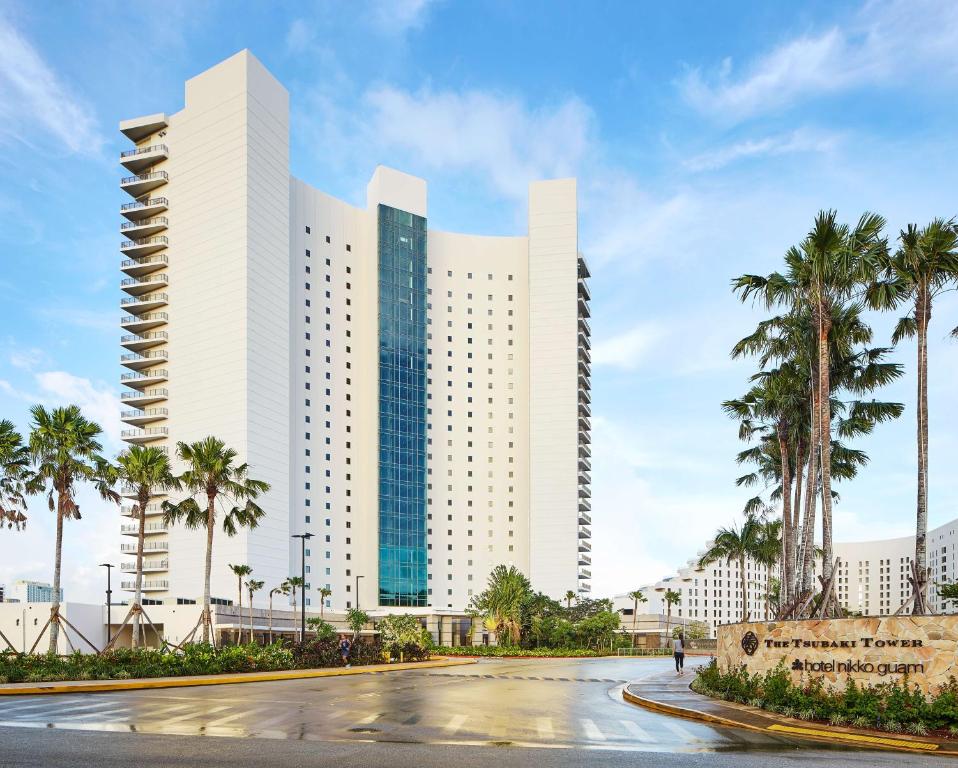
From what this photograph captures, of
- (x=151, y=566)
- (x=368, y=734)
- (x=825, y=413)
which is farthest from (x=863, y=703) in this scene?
(x=151, y=566)

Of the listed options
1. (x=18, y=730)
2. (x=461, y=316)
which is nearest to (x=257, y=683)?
(x=18, y=730)

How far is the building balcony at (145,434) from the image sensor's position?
4385 inches

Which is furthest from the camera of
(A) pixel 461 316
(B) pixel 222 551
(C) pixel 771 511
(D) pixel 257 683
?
(A) pixel 461 316

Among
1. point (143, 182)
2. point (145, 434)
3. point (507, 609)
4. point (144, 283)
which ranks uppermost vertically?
point (143, 182)

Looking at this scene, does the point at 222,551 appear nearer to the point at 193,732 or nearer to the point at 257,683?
the point at 257,683

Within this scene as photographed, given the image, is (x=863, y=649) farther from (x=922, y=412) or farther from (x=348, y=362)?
(x=348, y=362)

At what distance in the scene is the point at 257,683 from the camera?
126 ft

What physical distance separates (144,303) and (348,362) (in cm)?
2862

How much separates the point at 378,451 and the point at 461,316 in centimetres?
2557

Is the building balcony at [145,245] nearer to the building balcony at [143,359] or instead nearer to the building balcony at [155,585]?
the building balcony at [143,359]

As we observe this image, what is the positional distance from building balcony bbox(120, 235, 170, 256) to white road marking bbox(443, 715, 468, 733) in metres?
102

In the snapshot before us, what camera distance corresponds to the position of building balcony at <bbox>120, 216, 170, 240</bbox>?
380ft

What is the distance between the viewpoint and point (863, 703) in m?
20.9

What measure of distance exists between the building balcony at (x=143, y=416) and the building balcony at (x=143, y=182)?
1068 inches
